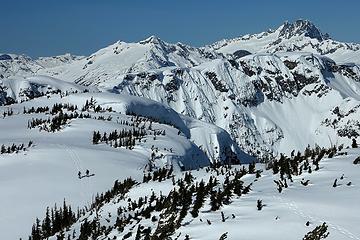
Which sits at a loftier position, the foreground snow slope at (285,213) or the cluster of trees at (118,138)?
the cluster of trees at (118,138)

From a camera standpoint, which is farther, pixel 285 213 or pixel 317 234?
pixel 285 213

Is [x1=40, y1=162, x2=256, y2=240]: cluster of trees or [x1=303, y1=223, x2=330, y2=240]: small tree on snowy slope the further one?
[x1=40, y1=162, x2=256, y2=240]: cluster of trees

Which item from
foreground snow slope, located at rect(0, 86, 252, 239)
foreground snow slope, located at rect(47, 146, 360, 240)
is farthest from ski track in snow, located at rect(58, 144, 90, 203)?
foreground snow slope, located at rect(47, 146, 360, 240)

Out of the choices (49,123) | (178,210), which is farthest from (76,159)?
(178,210)

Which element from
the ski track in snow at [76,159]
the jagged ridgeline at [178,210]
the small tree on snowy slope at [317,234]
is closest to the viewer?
the small tree on snowy slope at [317,234]

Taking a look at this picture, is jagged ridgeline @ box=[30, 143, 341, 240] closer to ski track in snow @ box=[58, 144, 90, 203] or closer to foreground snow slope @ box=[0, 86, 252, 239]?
foreground snow slope @ box=[0, 86, 252, 239]

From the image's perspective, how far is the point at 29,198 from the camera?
57.0m

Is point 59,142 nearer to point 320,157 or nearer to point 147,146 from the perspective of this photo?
point 147,146

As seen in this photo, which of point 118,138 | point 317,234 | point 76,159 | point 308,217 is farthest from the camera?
point 118,138

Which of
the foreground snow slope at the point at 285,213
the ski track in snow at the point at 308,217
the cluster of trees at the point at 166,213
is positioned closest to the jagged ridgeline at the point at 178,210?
the cluster of trees at the point at 166,213

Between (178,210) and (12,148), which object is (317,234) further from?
(12,148)

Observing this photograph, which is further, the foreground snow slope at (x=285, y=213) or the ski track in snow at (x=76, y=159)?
the ski track in snow at (x=76, y=159)

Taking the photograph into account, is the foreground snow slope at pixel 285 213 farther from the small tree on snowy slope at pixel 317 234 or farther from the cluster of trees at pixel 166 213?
the small tree on snowy slope at pixel 317 234

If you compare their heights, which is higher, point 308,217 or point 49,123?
point 49,123
